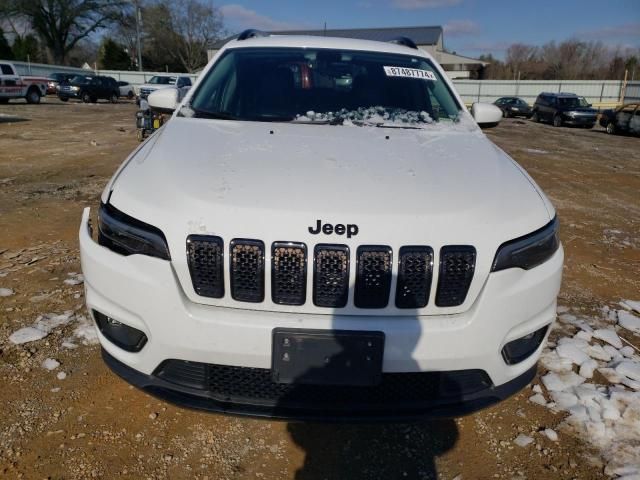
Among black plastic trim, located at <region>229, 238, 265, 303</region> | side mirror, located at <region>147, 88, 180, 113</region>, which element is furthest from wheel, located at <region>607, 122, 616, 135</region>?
black plastic trim, located at <region>229, 238, 265, 303</region>

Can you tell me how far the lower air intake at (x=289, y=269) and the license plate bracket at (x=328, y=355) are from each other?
140 millimetres

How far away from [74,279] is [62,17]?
51.3m

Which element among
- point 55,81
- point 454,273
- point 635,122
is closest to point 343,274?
point 454,273

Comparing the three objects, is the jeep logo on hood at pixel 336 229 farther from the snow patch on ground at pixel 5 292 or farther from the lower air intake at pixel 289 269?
the snow patch on ground at pixel 5 292

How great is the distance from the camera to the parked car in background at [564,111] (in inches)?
909

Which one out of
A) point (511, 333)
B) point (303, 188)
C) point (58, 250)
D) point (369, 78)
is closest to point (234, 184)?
point (303, 188)

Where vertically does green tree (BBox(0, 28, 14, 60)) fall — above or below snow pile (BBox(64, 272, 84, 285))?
above

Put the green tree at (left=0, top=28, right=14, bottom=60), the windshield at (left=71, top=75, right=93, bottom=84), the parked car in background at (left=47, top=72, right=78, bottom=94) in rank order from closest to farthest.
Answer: the windshield at (left=71, top=75, right=93, bottom=84) → the parked car in background at (left=47, top=72, right=78, bottom=94) → the green tree at (left=0, top=28, right=14, bottom=60)

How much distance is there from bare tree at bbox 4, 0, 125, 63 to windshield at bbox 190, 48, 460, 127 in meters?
50.7

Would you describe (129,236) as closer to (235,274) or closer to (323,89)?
(235,274)

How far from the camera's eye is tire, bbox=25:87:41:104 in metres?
24.1

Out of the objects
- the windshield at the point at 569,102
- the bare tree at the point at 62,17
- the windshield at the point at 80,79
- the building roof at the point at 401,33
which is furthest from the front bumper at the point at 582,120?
the bare tree at the point at 62,17

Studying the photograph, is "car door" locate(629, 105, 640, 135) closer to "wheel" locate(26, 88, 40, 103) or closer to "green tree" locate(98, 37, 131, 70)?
"wheel" locate(26, 88, 40, 103)

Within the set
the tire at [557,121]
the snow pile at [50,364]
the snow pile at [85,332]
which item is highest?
the snow pile at [85,332]
